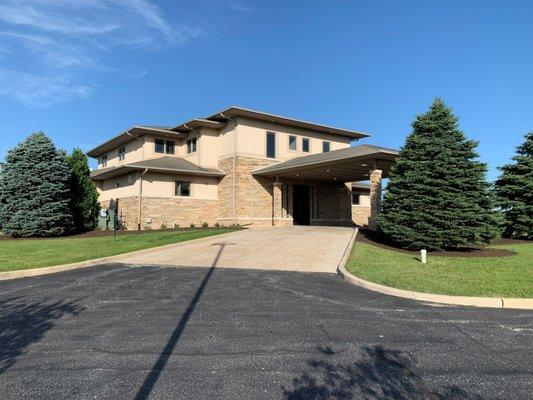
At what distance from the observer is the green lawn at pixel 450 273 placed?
9117mm

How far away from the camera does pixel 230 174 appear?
28.2m

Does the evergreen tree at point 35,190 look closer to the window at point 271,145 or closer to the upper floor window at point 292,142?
the window at point 271,145

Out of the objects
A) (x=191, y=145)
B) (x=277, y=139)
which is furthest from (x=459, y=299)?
(x=191, y=145)

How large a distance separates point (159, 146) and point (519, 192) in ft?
78.4

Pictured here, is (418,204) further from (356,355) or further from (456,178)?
(356,355)

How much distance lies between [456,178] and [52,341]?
14.4m

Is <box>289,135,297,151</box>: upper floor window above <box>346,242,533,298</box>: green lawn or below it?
above

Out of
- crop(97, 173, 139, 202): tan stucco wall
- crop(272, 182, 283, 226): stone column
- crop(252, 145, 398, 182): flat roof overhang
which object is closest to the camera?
crop(252, 145, 398, 182): flat roof overhang

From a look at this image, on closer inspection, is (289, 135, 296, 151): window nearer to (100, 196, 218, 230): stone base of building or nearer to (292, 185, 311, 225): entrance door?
(292, 185, 311, 225): entrance door

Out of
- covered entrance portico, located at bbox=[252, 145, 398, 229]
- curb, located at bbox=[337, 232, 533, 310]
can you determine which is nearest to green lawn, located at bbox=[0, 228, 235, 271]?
covered entrance portico, located at bbox=[252, 145, 398, 229]

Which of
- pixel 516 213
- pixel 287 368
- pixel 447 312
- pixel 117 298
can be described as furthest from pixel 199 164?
pixel 287 368

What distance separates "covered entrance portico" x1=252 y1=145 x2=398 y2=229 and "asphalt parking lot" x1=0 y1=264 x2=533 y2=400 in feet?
44.6

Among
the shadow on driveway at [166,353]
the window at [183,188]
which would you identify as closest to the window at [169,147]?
the window at [183,188]

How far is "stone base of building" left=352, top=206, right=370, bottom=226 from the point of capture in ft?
123
